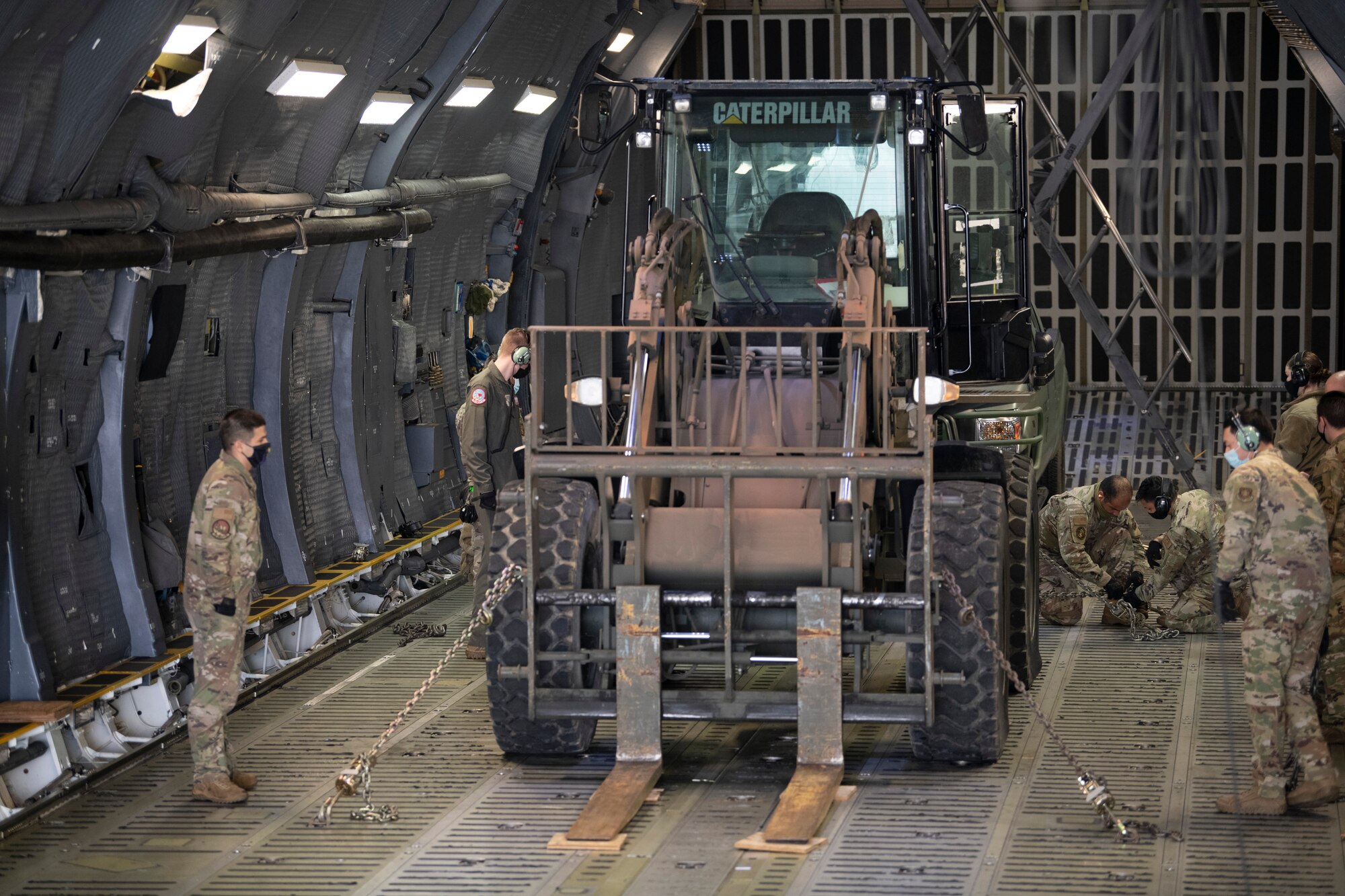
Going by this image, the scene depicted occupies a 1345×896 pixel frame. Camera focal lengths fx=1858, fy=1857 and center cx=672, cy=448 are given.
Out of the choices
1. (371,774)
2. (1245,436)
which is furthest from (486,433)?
(1245,436)

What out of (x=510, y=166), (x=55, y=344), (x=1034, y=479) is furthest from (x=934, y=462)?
(x=510, y=166)

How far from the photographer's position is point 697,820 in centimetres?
823

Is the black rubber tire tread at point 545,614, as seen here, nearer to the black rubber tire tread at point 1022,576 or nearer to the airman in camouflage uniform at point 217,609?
the airman in camouflage uniform at point 217,609

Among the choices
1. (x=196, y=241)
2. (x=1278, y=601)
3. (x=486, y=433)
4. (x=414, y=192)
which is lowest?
(x=1278, y=601)

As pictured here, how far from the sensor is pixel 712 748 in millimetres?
9430

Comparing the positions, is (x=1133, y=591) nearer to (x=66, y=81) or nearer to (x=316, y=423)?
(x=316, y=423)

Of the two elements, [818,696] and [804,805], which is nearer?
[804,805]

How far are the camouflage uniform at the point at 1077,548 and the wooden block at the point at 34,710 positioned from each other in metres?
6.21

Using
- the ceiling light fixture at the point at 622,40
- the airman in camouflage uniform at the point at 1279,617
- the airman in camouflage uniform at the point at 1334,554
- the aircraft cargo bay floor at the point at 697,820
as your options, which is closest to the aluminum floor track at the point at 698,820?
the aircraft cargo bay floor at the point at 697,820

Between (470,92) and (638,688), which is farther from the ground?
(470,92)

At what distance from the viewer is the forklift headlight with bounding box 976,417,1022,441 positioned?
41.2 feet

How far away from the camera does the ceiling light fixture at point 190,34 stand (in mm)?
9320

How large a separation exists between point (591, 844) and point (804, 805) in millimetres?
974

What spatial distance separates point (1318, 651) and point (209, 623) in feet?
16.6
